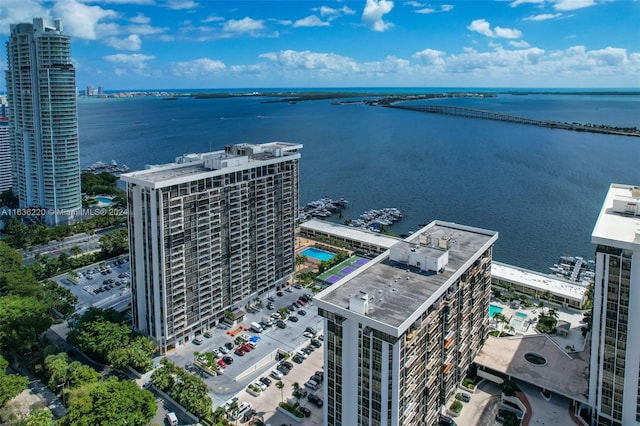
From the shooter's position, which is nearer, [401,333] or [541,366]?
[401,333]

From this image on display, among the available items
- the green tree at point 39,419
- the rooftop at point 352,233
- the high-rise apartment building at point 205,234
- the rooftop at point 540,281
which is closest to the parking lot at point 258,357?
the high-rise apartment building at point 205,234

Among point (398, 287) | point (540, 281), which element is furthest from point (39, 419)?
point (540, 281)

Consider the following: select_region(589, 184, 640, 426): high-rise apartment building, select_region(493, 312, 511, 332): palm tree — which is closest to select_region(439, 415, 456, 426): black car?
select_region(589, 184, 640, 426): high-rise apartment building

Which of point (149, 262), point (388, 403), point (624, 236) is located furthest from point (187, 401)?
point (624, 236)

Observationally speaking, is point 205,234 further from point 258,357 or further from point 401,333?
point 401,333

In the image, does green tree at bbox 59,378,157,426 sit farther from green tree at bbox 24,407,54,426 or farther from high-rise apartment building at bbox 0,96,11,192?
high-rise apartment building at bbox 0,96,11,192

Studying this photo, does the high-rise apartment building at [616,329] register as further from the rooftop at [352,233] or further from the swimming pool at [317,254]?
the swimming pool at [317,254]
